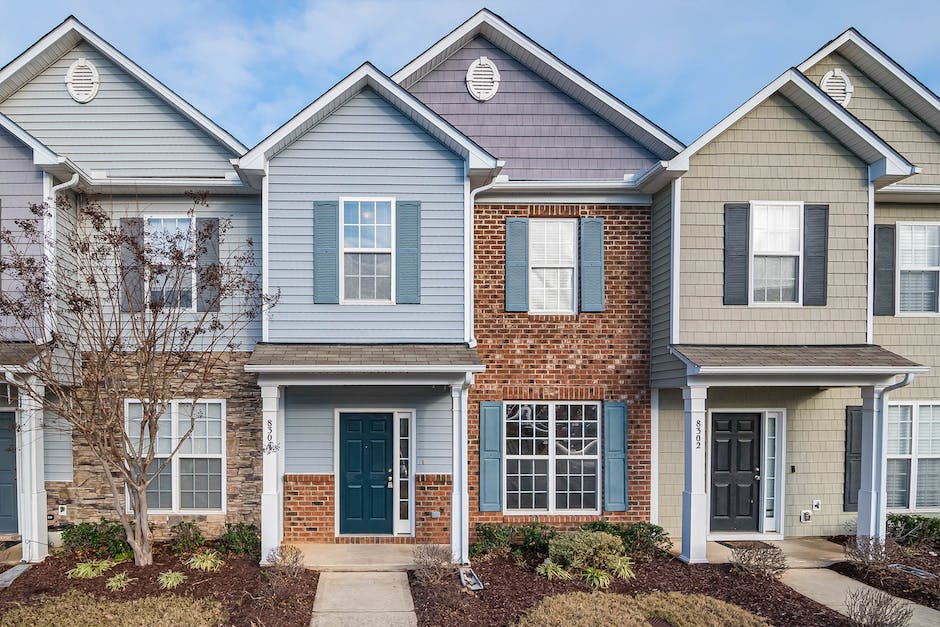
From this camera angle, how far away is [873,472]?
29.9 feet

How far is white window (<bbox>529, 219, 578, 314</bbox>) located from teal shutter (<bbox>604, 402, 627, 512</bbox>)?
1.85m

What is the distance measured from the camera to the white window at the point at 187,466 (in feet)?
31.7

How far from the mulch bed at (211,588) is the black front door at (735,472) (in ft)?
21.5

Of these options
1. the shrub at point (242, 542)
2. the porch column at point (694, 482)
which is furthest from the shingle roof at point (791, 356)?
the shrub at point (242, 542)

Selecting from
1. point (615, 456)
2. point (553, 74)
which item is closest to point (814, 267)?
point (615, 456)

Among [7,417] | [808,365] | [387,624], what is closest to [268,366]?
[387,624]

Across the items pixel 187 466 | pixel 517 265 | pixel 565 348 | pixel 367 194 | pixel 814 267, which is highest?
pixel 367 194

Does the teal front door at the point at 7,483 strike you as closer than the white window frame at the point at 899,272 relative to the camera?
Yes

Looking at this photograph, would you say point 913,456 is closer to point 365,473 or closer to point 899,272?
point 899,272

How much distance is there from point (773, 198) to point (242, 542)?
9544mm

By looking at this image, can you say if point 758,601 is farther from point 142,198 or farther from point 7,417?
point 7,417

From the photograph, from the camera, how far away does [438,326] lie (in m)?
9.08

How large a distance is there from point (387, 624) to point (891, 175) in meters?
9.39

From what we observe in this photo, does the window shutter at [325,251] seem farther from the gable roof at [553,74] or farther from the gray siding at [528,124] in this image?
the gray siding at [528,124]
